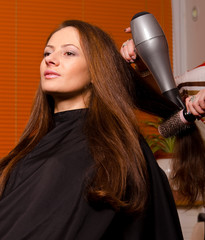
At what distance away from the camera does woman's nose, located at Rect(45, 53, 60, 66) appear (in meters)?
1.25

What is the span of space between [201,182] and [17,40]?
2078 millimetres

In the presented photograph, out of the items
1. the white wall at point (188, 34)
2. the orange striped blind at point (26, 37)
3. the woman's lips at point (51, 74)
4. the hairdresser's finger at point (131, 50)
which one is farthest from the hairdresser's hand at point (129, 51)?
the orange striped blind at point (26, 37)

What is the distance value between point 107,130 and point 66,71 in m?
Answer: 0.26

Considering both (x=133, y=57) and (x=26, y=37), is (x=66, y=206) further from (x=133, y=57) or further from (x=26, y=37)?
(x=26, y=37)

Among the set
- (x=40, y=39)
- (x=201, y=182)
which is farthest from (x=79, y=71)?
(x=40, y=39)

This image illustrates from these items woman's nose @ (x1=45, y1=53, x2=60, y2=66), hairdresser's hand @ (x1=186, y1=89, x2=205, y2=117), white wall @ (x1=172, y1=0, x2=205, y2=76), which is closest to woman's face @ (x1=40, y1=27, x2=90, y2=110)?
woman's nose @ (x1=45, y1=53, x2=60, y2=66)

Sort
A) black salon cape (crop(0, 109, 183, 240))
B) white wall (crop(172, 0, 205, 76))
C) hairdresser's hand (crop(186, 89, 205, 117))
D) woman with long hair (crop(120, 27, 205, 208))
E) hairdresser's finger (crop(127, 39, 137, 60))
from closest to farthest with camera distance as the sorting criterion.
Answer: black salon cape (crop(0, 109, 183, 240))
hairdresser's hand (crop(186, 89, 205, 117))
woman with long hair (crop(120, 27, 205, 208))
hairdresser's finger (crop(127, 39, 137, 60))
white wall (crop(172, 0, 205, 76))

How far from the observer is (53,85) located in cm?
122

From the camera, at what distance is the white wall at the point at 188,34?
2.57 meters

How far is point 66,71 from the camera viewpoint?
1.23 m

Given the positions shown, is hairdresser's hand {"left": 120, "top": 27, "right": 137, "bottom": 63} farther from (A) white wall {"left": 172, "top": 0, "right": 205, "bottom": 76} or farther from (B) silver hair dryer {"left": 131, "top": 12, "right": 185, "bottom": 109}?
(A) white wall {"left": 172, "top": 0, "right": 205, "bottom": 76}

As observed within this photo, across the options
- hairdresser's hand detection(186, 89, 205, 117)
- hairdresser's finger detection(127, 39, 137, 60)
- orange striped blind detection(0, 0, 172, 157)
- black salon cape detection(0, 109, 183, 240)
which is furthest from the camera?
orange striped blind detection(0, 0, 172, 157)

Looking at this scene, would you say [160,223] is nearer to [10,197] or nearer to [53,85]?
[10,197]

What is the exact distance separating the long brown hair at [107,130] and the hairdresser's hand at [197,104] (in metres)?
0.20
